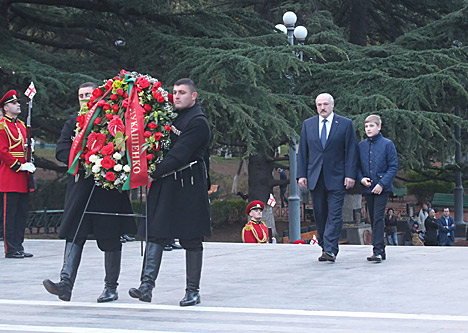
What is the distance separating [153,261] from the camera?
6.72 metres

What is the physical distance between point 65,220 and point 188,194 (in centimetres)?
108

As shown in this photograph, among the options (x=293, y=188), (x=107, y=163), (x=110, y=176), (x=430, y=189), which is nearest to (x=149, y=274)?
(x=110, y=176)

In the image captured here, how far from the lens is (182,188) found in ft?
22.0

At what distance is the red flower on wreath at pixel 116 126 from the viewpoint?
6715 millimetres

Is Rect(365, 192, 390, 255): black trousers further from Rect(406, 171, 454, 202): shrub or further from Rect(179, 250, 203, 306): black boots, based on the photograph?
Rect(406, 171, 454, 202): shrub

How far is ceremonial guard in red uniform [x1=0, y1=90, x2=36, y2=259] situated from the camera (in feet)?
34.3

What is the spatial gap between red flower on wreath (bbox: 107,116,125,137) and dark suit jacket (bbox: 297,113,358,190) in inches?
124

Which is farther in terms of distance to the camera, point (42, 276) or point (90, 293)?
point (42, 276)

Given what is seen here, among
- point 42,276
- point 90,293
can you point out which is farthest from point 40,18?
point 90,293

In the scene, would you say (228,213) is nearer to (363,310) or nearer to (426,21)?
(426,21)

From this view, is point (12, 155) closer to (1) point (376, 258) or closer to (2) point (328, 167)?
(2) point (328, 167)

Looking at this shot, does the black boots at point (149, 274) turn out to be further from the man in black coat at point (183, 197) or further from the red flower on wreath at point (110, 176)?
the red flower on wreath at point (110, 176)

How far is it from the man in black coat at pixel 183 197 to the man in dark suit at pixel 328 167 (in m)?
2.68

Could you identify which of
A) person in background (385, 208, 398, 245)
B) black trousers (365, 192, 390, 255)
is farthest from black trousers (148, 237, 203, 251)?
person in background (385, 208, 398, 245)
